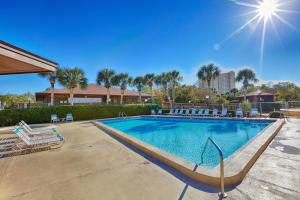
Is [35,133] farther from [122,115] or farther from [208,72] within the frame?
[208,72]

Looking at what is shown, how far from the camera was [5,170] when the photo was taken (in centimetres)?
406

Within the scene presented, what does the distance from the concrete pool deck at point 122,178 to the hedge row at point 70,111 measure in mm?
9823

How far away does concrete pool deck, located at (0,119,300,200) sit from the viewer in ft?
9.31

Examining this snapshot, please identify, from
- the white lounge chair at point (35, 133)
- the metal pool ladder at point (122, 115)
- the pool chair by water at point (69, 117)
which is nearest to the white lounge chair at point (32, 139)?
the white lounge chair at point (35, 133)

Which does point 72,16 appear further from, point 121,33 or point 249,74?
point 249,74

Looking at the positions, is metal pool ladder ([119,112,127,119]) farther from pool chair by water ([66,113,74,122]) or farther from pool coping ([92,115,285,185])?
pool coping ([92,115,285,185])

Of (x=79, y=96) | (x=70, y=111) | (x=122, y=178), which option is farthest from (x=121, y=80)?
(x=122, y=178)

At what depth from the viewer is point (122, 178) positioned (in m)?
3.42

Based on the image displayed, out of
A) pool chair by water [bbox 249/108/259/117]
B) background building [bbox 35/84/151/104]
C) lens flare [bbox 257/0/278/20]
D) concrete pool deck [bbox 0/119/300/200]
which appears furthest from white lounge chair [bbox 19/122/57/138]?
background building [bbox 35/84/151/104]

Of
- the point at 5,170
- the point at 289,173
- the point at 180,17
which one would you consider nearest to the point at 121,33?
the point at 180,17

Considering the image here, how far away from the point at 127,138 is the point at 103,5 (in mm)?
8526

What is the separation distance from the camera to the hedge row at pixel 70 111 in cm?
1253

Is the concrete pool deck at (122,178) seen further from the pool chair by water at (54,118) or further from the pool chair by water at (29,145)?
the pool chair by water at (54,118)

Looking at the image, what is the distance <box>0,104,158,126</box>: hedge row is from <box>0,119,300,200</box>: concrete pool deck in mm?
9823
